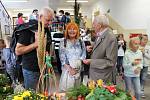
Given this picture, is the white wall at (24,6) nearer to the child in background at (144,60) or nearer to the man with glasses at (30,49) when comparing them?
the child in background at (144,60)

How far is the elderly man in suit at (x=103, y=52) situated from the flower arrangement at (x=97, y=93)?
46.6 inches

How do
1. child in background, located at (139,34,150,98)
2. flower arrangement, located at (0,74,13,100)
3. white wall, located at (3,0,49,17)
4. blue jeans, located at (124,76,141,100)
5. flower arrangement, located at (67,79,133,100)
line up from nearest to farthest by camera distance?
flower arrangement, located at (67,79,133,100) < flower arrangement, located at (0,74,13,100) < blue jeans, located at (124,76,141,100) < child in background, located at (139,34,150,98) < white wall, located at (3,0,49,17)

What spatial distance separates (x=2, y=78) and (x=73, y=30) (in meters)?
1.27

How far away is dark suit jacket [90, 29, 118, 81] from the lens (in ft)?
10.2

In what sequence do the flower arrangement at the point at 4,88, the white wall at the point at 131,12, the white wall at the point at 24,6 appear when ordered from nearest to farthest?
the flower arrangement at the point at 4,88
the white wall at the point at 131,12
the white wall at the point at 24,6

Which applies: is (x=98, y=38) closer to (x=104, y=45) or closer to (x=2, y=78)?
(x=104, y=45)

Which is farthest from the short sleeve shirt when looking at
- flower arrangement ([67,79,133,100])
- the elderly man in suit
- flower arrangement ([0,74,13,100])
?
flower arrangement ([67,79,133,100])

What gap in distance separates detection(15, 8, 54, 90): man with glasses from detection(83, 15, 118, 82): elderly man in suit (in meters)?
0.56

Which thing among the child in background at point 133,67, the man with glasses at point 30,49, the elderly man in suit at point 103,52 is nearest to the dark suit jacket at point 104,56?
the elderly man in suit at point 103,52

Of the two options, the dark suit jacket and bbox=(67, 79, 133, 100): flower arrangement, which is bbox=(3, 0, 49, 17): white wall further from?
bbox=(67, 79, 133, 100): flower arrangement

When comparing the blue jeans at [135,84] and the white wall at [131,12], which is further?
the white wall at [131,12]

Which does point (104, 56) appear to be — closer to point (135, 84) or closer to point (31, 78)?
point (31, 78)

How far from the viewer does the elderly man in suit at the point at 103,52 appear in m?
3.12

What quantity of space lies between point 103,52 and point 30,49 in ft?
2.72
